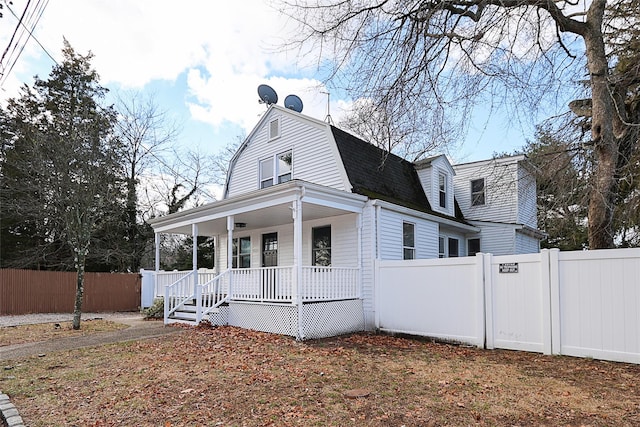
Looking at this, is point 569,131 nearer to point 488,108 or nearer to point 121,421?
point 488,108

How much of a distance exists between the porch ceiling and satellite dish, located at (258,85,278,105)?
181 inches

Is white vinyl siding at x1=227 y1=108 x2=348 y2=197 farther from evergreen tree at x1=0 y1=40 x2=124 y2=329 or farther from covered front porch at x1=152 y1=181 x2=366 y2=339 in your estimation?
evergreen tree at x1=0 y1=40 x2=124 y2=329

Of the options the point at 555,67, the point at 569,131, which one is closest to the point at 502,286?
the point at 569,131

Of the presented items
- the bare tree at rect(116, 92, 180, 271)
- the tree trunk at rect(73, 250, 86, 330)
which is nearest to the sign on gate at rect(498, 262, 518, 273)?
the tree trunk at rect(73, 250, 86, 330)

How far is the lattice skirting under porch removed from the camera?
9312 mm

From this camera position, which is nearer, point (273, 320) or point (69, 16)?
point (69, 16)

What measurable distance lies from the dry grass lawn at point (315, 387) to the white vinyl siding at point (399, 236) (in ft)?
11.4

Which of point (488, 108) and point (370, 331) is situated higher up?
point (488, 108)

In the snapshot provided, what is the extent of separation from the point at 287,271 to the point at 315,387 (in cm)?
475

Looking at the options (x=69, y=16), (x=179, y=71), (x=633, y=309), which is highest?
(x=179, y=71)

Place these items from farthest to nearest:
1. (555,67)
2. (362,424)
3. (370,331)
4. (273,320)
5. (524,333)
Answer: (370,331), (273,320), (524,333), (555,67), (362,424)

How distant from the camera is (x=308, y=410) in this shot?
175 inches

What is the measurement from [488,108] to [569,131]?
258cm

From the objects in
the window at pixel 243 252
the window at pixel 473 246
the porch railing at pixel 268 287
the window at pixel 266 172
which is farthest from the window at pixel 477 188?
the window at pixel 243 252
